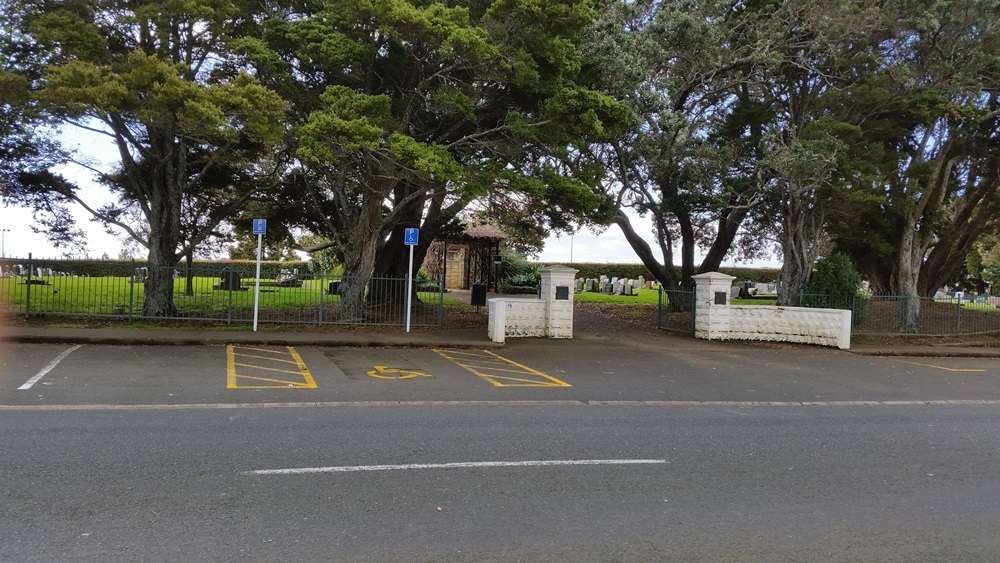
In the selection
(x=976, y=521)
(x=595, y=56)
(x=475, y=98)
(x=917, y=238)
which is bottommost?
(x=976, y=521)

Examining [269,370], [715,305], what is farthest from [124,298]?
[715,305]

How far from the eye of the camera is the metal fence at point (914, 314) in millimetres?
20391

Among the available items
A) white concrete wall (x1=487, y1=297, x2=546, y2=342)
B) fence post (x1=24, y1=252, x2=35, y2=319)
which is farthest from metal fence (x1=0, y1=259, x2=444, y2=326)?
white concrete wall (x1=487, y1=297, x2=546, y2=342)

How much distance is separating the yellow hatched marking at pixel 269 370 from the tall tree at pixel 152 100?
4713 millimetres

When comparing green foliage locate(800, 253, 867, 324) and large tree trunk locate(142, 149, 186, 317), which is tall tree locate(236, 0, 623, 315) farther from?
green foliage locate(800, 253, 867, 324)

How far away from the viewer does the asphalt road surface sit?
434 centimetres

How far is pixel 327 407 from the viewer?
27.8 ft

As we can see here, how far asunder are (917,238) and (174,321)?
24.9m

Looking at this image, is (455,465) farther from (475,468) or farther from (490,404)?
(490,404)

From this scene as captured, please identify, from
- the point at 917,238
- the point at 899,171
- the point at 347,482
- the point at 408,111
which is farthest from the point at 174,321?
the point at 917,238

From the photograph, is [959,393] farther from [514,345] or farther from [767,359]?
[514,345]

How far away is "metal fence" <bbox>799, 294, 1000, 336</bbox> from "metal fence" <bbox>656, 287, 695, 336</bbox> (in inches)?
139

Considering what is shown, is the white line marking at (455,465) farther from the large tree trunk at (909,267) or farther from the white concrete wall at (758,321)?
the large tree trunk at (909,267)

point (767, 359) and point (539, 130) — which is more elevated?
point (539, 130)
